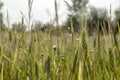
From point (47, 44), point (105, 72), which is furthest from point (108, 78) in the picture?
point (47, 44)

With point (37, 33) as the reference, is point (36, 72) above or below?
below

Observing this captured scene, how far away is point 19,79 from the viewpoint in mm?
1424

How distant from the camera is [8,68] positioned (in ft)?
4.87

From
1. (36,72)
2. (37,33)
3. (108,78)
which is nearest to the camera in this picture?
(36,72)

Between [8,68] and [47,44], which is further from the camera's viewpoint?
[47,44]

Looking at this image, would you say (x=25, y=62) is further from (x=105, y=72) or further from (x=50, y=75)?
(x=105, y=72)

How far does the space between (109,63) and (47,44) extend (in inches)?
15.1

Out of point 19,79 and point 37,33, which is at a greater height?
point 37,33

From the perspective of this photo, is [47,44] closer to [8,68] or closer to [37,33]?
[37,33]

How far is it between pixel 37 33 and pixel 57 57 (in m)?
0.16

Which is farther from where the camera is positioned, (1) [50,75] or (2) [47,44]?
(2) [47,44]

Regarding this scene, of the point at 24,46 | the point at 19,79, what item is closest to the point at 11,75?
the point at 19,79

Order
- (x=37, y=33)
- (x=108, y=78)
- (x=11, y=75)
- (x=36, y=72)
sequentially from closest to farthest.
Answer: (x=36, y=72) → (x=108, y=78) → (x=11, y=75) → (x=37, y=33)

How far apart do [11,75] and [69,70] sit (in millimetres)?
338
